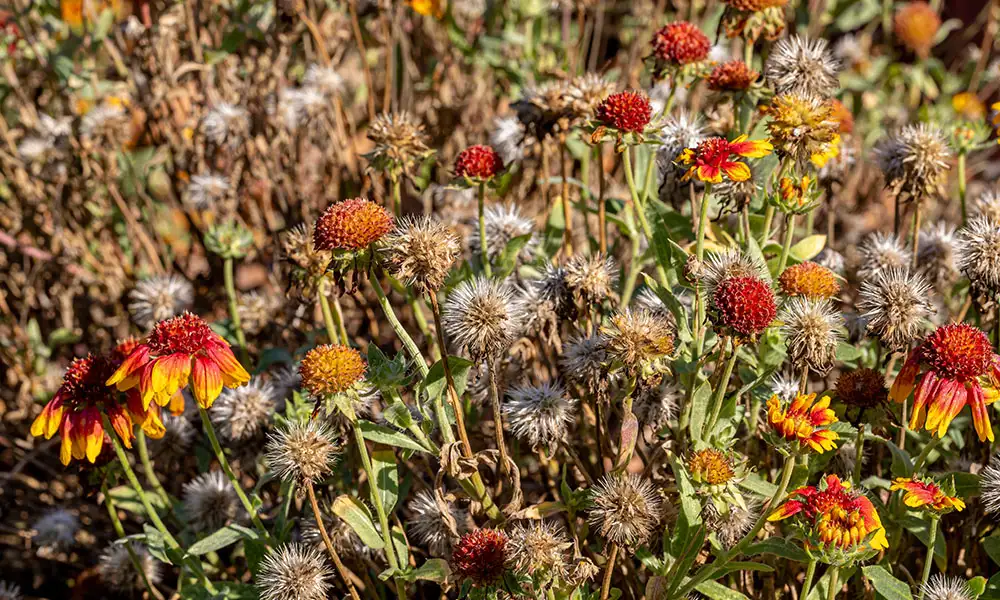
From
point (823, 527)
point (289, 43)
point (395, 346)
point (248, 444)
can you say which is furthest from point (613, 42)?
point (823, 527)

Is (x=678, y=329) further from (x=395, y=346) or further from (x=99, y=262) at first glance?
(x=99, y=262)

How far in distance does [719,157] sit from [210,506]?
61.5 inches

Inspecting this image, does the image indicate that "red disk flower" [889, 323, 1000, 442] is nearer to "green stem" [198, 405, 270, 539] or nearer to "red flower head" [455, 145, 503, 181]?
"red flower head" [455, 145, 503, 181]

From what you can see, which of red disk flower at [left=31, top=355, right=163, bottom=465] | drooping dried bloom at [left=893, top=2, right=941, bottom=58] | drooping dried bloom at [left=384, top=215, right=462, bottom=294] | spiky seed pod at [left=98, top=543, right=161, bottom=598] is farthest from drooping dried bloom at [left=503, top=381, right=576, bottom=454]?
drooping dried bloom at [left=893, top=2, right=941, bottom=58]

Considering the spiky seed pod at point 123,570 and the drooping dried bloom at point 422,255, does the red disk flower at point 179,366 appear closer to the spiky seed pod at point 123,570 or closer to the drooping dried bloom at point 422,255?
the drooping dried bloom at point 422,255

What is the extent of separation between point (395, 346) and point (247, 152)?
853mm

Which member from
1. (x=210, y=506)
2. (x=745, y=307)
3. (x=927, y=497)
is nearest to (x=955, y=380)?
(x=927, y=497)

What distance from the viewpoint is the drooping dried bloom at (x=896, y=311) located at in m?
2.00

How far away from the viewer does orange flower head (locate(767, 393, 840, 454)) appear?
169 cm

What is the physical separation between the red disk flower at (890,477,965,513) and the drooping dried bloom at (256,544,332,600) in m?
1.15

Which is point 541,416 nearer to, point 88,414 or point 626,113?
point 626,113

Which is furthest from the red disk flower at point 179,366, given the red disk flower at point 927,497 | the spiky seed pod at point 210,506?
the red disk flower at point 927,497

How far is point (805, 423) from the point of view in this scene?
1689 mm

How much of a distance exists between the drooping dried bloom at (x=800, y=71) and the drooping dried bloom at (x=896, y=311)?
0.52 metres
